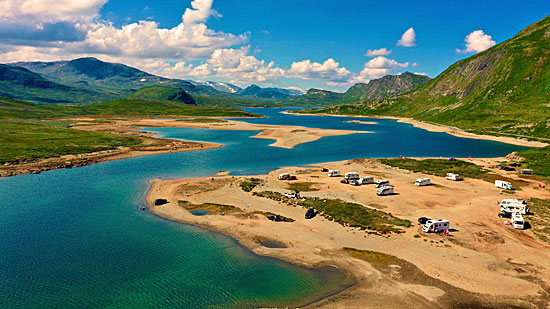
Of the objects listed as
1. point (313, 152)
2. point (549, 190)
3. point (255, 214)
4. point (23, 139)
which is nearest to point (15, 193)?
point (255, 214)

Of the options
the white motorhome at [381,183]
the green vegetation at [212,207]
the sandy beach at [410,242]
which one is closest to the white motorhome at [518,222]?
the sandy beach at [410,242]

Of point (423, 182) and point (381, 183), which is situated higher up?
point (423, 182)

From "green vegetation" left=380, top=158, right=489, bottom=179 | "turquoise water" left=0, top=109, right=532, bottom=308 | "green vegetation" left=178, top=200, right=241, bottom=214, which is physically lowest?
"turquoise water" left=0, top=109, right=532, bottom=308

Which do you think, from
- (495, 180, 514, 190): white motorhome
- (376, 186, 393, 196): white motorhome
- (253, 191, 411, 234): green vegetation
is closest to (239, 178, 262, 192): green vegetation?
(253, 191, 411, 234): green vegetation

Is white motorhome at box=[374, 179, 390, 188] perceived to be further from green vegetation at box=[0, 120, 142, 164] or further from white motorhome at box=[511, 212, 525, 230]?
green vegetation at box=[0, 120, 142, 164]

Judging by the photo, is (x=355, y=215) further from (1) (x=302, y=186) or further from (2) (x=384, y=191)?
(1) (x=302, y=186)

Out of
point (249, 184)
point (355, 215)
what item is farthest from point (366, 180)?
point (249, 184)
